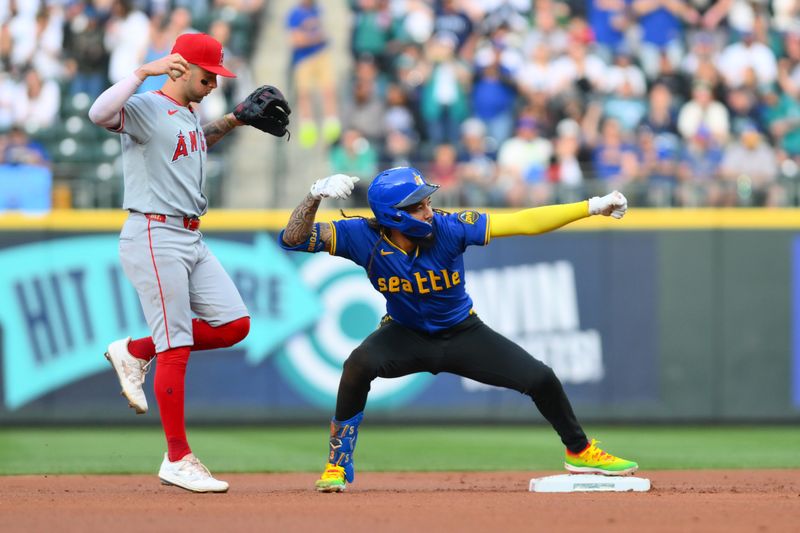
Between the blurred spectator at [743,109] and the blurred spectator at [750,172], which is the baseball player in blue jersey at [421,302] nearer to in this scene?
the blurred spectator at [750,172]

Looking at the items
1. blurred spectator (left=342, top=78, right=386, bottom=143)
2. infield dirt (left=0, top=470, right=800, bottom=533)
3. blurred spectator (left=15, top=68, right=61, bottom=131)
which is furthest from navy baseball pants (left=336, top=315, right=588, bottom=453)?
blurred spectator (left=15, top=68, right=61, bottom=131)

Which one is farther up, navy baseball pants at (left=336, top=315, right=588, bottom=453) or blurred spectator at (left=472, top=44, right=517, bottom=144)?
blurred spectator at (left=472, top=44, right=517, bottom=144)

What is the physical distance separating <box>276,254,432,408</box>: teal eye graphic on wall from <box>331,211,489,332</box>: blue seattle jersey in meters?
5.91

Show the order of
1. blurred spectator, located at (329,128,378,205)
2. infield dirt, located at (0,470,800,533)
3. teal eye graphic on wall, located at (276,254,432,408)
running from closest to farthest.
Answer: infield dirt, located at (0,470,800,533) < teal eye graphic on wall, located at (276,254,432,408) < blurred spectator, located at (329,128,378,205)

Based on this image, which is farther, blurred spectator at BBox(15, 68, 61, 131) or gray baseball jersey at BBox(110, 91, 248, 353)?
blurred spectator at BBox(15, 68, 61, 131)

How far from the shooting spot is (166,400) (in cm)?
672

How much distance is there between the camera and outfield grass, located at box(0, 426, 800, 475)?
9383 mm

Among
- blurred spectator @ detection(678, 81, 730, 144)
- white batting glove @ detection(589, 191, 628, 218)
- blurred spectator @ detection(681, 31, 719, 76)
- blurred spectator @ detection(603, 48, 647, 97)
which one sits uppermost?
blurred spectator @ detection(681, 31, 719, 76)

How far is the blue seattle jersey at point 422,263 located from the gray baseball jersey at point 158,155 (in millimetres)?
824

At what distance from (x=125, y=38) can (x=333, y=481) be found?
369 inches

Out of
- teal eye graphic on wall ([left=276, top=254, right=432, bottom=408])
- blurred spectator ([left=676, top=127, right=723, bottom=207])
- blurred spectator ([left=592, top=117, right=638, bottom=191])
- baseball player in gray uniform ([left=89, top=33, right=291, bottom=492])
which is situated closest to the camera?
baseball player in gray uniform ([left=89, top=33, right=291, bottom=492])

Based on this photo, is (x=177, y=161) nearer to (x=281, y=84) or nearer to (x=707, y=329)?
(x=707, y=329)

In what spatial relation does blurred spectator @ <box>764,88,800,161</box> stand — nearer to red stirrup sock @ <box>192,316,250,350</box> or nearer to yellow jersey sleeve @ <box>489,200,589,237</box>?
yellow jersey sleeve @ <box>489,200,589,237</box>

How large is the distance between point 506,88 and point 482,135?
37.3 inches
